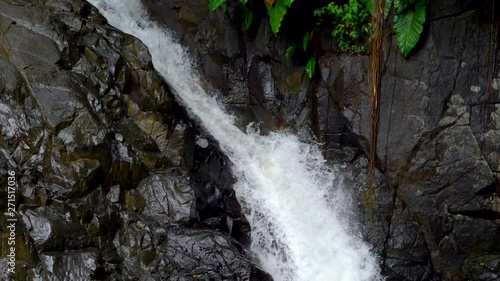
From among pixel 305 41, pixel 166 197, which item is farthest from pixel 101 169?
pixel 305 41

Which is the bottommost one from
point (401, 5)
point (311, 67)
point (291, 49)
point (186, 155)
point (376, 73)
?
point (186, 155)

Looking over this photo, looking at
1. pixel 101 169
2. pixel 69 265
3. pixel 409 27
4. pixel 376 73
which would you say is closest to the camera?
pixel 69 265

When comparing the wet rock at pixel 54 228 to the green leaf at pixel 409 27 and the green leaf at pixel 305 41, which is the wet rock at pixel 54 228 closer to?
the green leaf at pixel 305 41

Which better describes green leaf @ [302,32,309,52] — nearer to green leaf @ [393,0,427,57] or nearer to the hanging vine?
the hanging vine

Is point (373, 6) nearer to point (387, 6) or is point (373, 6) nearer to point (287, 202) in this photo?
point (387, 6)

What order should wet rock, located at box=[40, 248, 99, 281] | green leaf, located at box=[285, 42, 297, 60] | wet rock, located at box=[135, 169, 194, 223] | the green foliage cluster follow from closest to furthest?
wet rock, located at box=[40, 248, 99, 281]
wet rock, located at box=[135, 169, 194, 223]
the green foliage cluster
green leaf, located at box=[285, 42, 297, 60]

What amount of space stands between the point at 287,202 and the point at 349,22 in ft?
9.06

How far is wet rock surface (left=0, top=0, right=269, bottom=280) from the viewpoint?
5242 millimetres

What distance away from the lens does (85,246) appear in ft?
17.3

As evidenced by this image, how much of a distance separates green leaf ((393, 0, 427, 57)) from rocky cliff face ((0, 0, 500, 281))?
0.85 feet

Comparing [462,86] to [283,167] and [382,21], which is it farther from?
[283,167]

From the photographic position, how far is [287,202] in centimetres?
675

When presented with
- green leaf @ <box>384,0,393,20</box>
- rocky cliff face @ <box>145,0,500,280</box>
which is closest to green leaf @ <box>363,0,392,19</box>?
green leaf @ <box>384,0,393,20</box>

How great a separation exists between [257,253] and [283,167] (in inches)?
60.0
